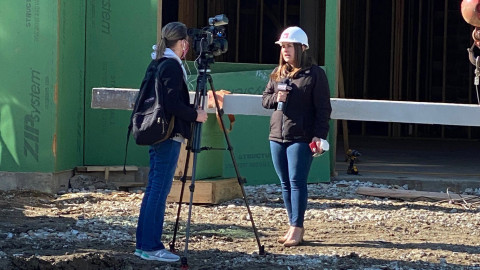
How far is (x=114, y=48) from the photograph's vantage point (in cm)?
1081

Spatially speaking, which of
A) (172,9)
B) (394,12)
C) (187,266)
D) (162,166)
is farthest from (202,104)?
(394,12)

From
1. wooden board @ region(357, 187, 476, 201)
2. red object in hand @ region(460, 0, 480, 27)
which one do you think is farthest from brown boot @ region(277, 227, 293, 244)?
wooden board @ region(357, 187, 476, 201)

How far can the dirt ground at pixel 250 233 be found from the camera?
653 centimetres

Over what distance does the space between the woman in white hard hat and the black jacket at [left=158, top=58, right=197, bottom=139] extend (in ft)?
3.26

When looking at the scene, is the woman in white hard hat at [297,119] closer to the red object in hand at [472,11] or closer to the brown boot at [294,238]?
the brown boot at [294,238]

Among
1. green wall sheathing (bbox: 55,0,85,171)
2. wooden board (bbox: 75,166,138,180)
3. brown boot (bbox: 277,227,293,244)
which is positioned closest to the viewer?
brown boot (bbox: 277,227,293,244)

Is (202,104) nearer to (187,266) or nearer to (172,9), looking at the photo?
(187,266)

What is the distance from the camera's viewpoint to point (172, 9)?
17.9 meters

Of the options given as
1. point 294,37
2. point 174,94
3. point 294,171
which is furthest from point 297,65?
point 174,94

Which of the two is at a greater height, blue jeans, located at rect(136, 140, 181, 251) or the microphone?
the microphone

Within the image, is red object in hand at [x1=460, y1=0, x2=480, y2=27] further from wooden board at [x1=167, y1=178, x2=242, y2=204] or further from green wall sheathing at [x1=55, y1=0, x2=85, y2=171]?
green wall sheathing at [x1=55, y1=0, x2=85, y2=171]

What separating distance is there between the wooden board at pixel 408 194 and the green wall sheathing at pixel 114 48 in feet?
9.26

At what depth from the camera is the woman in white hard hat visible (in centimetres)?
697

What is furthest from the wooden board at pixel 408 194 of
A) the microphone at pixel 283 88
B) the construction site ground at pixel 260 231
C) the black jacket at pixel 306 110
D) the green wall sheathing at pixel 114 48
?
the microphone at pixel 283 88
